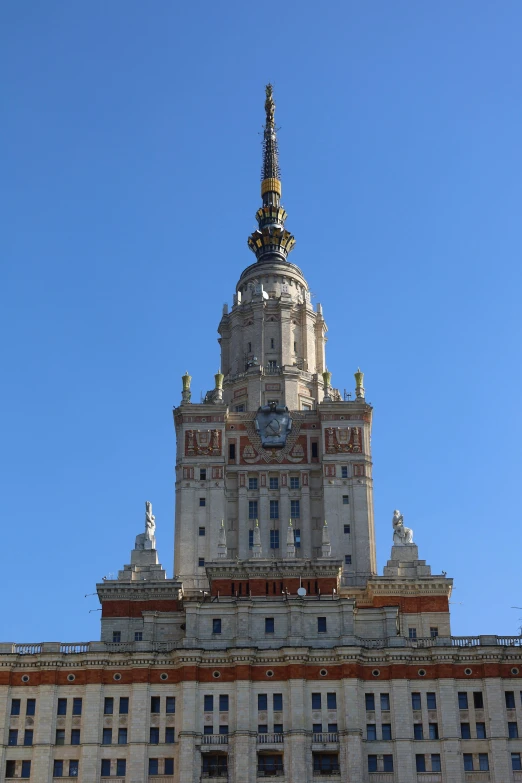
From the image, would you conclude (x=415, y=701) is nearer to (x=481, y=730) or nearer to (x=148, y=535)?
(x=481, y=730)

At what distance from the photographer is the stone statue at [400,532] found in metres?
141

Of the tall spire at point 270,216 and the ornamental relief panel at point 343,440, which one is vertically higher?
the tall spire at point 270,216

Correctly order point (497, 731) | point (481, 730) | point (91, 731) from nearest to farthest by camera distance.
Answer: point (497, 731) < point (91, 731) < point (481, 730)

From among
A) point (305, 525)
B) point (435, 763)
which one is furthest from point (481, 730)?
point (305, 525)

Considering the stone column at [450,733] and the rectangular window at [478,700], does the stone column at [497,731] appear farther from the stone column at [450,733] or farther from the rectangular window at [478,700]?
the stone column at [450,733]

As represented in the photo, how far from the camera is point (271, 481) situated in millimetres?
150250

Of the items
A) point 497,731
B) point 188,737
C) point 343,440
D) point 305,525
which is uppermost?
point 343,440

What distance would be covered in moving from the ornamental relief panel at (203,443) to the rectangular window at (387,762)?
4508 centimetres

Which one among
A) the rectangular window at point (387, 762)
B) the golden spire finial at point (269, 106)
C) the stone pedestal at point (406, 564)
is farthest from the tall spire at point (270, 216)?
the rectangular window at point (387, 762)

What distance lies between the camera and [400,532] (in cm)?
14225

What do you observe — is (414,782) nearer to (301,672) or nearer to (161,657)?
(301,672)

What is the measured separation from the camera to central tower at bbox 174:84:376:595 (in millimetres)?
144625

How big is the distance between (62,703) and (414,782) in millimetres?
31730

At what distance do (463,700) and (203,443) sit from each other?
46128mm
